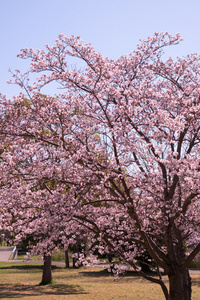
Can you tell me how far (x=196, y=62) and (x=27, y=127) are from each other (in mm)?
6580

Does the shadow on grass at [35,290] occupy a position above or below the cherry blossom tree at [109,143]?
below

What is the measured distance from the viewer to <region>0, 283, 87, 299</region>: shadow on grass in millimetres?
18734

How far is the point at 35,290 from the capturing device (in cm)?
2031

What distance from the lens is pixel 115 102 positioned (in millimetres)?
10805

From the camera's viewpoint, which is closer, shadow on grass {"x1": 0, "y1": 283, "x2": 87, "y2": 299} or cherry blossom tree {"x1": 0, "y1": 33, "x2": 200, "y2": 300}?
cherry blossom tree {"x1": 0, "y1": 33, "x2": 200, "y2": 300}

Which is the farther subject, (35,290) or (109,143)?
(35,290)

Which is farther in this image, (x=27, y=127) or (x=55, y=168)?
(x=27, y=127)

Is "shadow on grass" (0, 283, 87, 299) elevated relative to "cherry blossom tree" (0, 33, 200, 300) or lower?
lower

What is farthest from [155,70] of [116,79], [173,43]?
[116,79]

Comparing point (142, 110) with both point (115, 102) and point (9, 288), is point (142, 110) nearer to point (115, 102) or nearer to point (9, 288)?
point (115, 102)

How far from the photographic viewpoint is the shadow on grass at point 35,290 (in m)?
18.7

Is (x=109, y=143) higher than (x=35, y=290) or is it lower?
higher

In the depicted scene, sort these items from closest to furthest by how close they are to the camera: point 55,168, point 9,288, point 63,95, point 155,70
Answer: point 55,168 → point 63,95 → point 155,70 → point 9,288

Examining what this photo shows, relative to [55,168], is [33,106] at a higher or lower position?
higher
